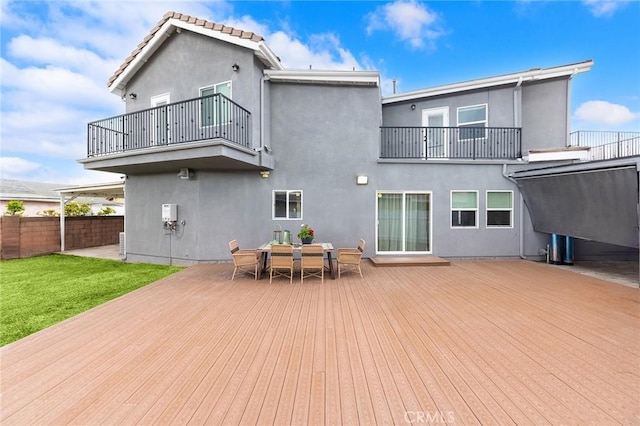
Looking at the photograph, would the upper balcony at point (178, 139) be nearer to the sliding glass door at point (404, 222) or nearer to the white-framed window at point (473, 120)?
the sliding glass door at point (404, 222)

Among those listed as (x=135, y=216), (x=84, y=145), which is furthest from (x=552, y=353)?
(x=84, y=145)

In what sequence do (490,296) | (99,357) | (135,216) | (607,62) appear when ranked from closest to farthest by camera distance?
(99,357) < (490,296) < (135,216) < (607,62)

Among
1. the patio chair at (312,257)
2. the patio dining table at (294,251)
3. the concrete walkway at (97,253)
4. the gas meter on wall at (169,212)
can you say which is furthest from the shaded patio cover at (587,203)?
the concrete walkway at (97,253)

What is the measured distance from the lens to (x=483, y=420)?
2.28 metres

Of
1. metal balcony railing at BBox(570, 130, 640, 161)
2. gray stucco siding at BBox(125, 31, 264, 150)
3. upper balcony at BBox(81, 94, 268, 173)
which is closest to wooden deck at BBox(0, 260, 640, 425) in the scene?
upper balcony at BBox(81, 94, 268, 173)

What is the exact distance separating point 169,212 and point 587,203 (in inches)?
496

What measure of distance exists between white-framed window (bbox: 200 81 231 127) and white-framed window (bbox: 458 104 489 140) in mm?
8689

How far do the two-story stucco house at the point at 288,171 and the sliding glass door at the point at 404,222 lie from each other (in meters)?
0.04

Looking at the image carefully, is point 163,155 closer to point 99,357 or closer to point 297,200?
point 297,200

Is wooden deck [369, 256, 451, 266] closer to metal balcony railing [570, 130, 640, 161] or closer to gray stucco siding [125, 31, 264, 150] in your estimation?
gray stucco siding [125, 31, 264, 150]

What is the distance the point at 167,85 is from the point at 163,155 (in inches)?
135

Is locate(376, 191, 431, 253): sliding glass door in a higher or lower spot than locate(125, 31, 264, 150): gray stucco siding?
lower

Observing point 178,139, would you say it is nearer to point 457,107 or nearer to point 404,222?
point 404,222

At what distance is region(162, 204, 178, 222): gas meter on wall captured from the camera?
356 inches
